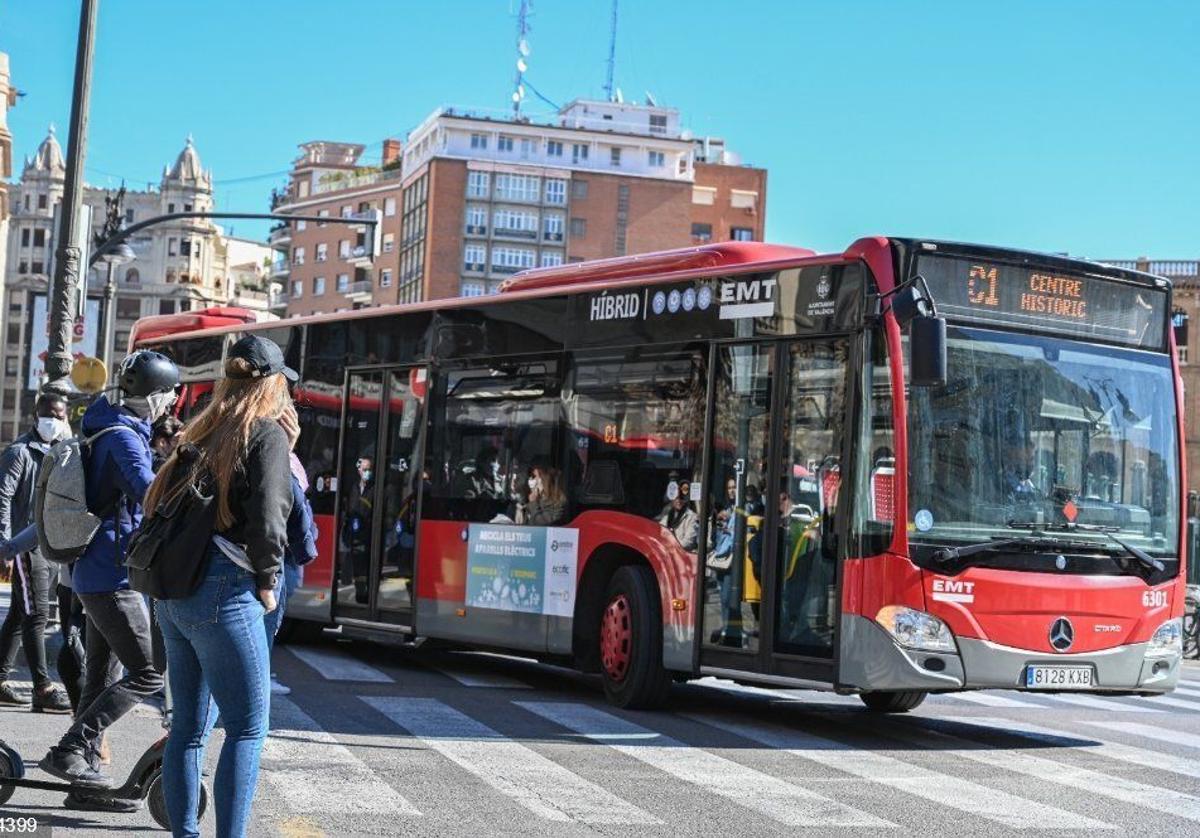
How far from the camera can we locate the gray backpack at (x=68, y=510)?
7.54 m

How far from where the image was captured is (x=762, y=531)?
11.6 metres

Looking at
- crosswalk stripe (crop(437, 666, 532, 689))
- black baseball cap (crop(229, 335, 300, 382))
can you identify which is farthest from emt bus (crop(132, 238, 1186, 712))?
black baseball cap (crop(229, 335, 300, 382))

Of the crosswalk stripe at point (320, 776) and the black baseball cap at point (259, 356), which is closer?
the black baseball cap at point (259, 356)

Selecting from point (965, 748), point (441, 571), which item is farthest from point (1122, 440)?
point (441, 571)

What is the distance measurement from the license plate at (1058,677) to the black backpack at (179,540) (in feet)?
22.0

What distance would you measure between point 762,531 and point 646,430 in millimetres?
1495

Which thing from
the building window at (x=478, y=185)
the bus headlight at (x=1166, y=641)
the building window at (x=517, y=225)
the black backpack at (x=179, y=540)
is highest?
the building window at (x=478, y=185)

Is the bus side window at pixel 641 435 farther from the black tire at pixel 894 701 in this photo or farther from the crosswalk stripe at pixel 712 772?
the black tire at pixel 894 701

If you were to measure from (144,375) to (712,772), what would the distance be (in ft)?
12.2

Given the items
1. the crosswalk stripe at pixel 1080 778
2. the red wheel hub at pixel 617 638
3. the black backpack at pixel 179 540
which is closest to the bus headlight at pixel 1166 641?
the crosswalk stripe at pixel 1080 778

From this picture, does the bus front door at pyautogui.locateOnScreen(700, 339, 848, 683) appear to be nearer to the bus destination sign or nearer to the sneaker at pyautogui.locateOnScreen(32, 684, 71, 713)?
the bus destination sign

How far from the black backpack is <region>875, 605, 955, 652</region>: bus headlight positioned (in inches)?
240

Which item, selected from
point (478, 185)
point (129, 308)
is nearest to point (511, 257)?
point (478, 185)

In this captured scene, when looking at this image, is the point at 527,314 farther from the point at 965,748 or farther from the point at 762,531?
the point at 965,748
